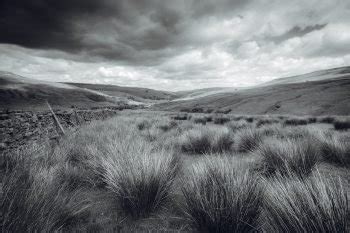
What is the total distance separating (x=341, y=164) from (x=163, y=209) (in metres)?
3.75

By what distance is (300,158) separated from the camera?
342 centimetres

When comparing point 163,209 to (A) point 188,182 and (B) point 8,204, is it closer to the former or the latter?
(A) point 188,182

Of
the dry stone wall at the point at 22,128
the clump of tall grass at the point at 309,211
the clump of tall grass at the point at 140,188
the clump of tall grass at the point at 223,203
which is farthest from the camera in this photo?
the dry stone wall at the point at 22,128

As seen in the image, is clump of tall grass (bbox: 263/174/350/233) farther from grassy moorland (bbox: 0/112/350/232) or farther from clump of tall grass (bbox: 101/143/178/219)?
clump of tall grass (bbox: 101/143/178/219)

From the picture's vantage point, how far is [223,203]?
1.88 m

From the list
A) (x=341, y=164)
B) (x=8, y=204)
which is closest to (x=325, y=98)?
(x=341, y=164)

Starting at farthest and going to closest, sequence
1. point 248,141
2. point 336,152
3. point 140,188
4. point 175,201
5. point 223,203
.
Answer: point 248,141, point 336,152, point 175,201, point 140,188, point 223,203

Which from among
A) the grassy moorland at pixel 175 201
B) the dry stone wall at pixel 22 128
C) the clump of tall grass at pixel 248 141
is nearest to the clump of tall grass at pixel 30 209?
the grassy moorland at pixel 175 201

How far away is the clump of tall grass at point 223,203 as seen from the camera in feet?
5.91

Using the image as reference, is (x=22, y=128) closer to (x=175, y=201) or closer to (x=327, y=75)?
Result: (x=175, y=201)

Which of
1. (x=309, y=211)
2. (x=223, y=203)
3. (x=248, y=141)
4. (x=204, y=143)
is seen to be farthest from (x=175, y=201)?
(x=248, y=141)

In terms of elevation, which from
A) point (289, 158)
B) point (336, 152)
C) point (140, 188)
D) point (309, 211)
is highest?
point (309, 211)

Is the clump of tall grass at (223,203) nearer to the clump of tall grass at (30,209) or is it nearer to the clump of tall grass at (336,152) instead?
the clump of tall grass at (30,209)

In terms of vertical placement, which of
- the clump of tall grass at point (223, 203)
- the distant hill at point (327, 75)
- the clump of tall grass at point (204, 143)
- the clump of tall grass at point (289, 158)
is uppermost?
the distant hill at point (327, 75)
